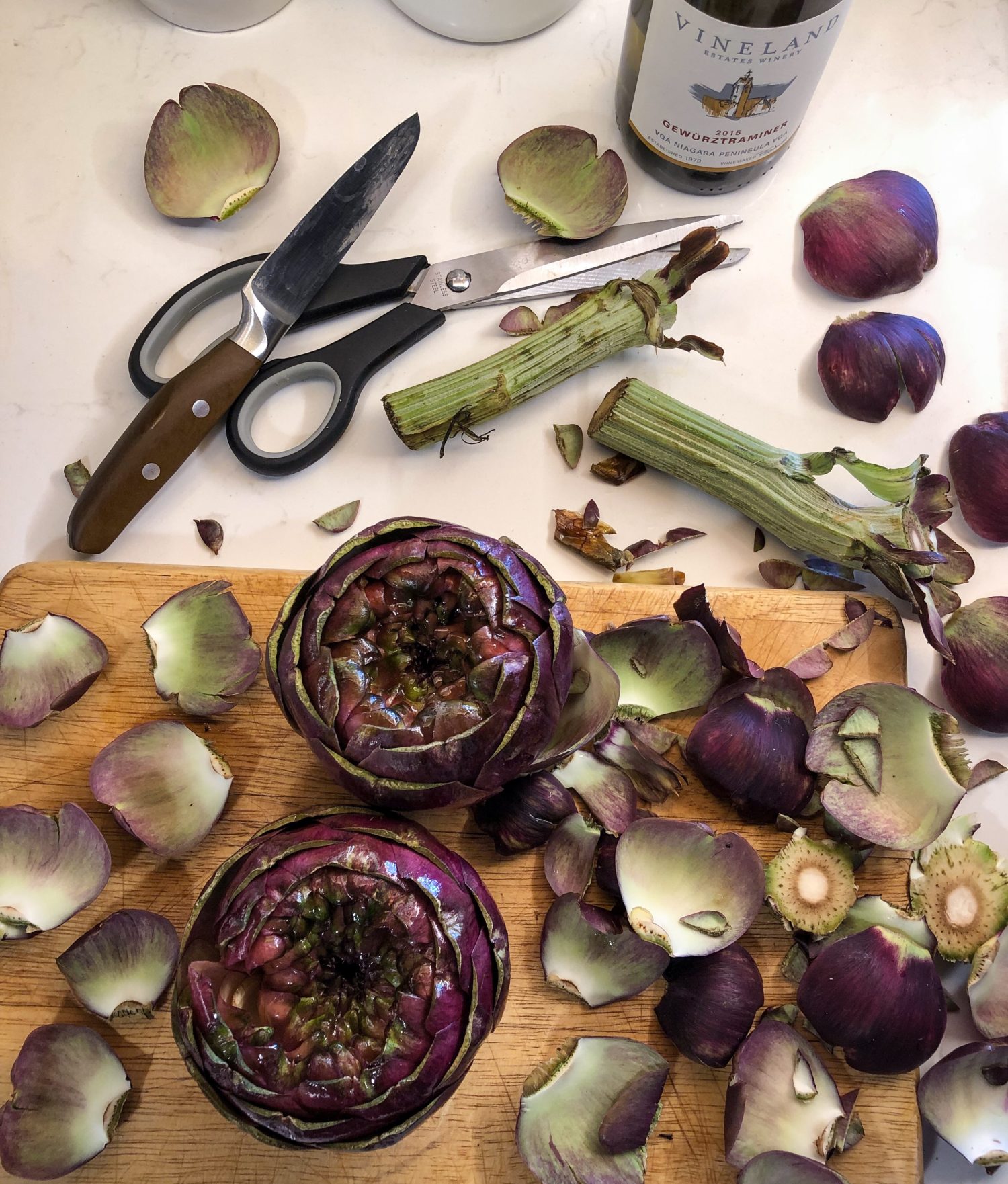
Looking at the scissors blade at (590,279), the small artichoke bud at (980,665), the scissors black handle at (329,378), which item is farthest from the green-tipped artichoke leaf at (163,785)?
the small artichoke bud at (980,665)

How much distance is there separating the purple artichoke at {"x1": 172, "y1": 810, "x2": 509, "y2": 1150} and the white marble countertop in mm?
361

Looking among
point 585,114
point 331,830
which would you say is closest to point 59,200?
point 585,114

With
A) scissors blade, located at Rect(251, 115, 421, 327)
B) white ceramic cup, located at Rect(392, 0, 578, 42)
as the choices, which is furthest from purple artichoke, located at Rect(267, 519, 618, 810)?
white ceramic cup, located at Rect(392, 0, 578, 42)

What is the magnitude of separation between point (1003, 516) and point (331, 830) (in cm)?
67

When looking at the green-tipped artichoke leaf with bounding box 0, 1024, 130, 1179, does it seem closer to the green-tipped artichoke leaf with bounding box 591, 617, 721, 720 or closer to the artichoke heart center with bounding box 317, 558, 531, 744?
the artichoke heart center with bounding box 317, 558, 531, 744

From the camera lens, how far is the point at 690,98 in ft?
3.01

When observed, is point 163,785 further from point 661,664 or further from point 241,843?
point 661,664

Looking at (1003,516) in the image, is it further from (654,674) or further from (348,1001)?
(348,1001)

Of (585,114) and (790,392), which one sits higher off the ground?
(585,114)

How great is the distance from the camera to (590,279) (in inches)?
39.7

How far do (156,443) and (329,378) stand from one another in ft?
0.58

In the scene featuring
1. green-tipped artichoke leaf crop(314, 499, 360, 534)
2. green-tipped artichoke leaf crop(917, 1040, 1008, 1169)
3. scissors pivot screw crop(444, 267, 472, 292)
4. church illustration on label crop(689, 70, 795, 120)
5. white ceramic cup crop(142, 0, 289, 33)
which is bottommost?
green-tipped artichoke leaf crop(917, 1040, 1008, 1169)

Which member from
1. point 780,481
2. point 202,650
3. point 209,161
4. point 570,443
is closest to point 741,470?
point 780,481

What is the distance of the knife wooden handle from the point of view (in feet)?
2.97
